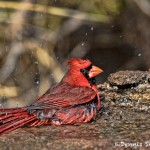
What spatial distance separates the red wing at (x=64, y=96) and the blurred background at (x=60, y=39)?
3.98m

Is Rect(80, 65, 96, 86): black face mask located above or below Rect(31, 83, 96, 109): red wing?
above

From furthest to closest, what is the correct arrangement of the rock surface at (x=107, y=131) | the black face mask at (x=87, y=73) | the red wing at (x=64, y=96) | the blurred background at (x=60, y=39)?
1. the blurred background at (x=60, y=39)
2. the black face mask at (x=87, y=73)
3. the red wing at (x=64, y=96)
4. the rock surface at (x=107, y=131)

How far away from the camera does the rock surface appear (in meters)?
4.91

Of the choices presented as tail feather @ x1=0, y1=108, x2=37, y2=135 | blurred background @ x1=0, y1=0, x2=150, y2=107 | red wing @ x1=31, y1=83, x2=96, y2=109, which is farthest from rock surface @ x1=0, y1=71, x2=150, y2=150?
blurred background @ x1=0, y1=0, x2=150, y2=107

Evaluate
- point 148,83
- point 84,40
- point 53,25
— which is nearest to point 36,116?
point 148,83

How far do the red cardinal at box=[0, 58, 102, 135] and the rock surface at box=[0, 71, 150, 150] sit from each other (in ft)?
0.36

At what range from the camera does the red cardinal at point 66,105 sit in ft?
18.2

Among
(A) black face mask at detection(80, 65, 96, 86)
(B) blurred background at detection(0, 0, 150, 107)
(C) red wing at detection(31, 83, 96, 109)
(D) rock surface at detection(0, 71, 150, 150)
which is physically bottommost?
(D) rock surface at detection(0, 71, 150, 150)

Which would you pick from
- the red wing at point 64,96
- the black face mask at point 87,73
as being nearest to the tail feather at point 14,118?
the red wing at point 64,96

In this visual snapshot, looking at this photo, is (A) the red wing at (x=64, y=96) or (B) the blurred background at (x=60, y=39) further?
(B) the blurred background at (x=60, y=39)

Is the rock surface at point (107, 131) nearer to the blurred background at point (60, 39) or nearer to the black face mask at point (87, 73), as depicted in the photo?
the black face mask at point (87, 73)

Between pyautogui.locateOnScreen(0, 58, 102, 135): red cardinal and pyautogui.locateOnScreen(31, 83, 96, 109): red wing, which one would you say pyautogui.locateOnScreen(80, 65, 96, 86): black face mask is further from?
pyautogui.locateOnScreen(31, 83, 96, 109): red wing

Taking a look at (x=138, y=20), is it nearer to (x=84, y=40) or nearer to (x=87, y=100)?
(x=84, y=40)

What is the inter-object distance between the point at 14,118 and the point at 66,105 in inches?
19.0
